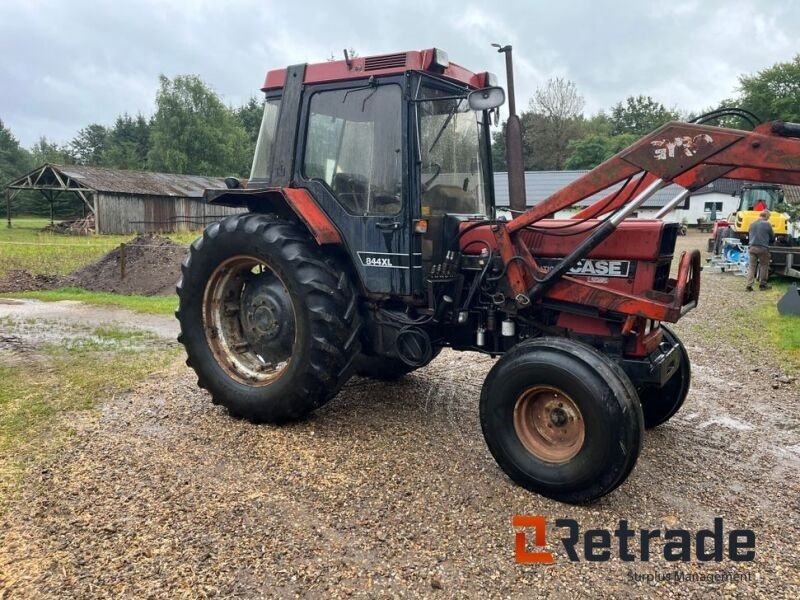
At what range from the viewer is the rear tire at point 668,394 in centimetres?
463

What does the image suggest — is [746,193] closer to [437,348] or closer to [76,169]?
[437,348]

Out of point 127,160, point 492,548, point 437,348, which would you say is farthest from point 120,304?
point 127,160

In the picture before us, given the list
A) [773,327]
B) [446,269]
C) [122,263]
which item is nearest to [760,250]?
[773,327]

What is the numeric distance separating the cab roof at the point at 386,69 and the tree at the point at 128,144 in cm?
6033

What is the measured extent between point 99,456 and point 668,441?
158 inches

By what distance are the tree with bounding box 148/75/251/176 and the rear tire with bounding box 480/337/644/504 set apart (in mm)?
53282

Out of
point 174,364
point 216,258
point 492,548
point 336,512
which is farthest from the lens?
point 174,364

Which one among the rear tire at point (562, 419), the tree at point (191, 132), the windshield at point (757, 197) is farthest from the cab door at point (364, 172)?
the tree at point (191, 132)

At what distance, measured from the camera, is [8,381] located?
5973mm

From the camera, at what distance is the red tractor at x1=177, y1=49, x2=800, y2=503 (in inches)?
141

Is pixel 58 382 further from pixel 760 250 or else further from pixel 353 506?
pixel 760 250

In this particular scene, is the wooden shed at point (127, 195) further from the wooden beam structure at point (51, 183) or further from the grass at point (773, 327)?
the grass at point (773, 327)

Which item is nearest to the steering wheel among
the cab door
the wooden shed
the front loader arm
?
the cab door

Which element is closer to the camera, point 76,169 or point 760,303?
point 760,303
